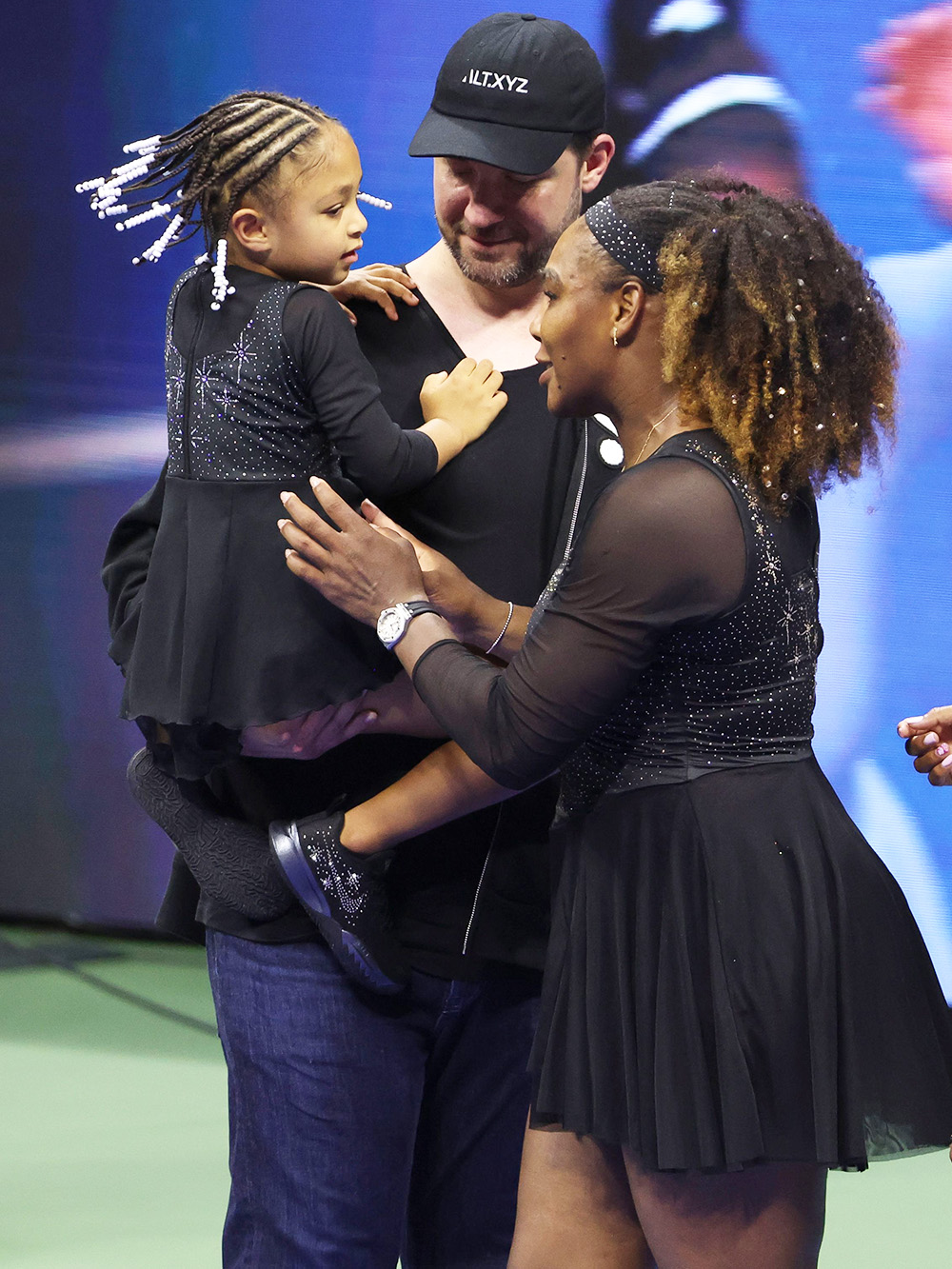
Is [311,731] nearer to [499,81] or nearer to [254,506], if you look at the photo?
[254,506]

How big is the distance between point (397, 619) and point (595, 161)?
686 mm

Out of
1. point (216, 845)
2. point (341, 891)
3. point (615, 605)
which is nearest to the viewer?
point (615, 605)

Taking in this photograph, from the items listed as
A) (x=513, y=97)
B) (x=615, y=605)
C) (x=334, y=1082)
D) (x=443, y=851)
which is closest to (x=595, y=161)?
(x=513, y=97)

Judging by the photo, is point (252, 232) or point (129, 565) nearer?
point (252, 232)

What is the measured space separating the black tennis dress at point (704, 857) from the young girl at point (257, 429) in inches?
10.6

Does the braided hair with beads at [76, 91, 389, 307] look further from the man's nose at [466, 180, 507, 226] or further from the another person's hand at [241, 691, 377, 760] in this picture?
the another person's hand at [241, 691, 377, 760]

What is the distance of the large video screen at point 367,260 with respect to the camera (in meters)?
3.57

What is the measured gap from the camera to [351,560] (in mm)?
1685

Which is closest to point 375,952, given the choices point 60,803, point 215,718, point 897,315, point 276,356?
point 215,718

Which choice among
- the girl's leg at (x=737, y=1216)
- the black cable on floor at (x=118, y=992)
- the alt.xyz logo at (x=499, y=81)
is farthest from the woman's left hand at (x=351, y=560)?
the black cable on floor at (x=118, y=992)

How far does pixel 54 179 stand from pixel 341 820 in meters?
2.88

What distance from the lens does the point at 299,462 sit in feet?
6.06

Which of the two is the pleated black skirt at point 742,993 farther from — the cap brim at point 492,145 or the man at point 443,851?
the cap brim at point 492,145

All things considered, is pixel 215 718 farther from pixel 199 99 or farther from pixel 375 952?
pixel 199 99
